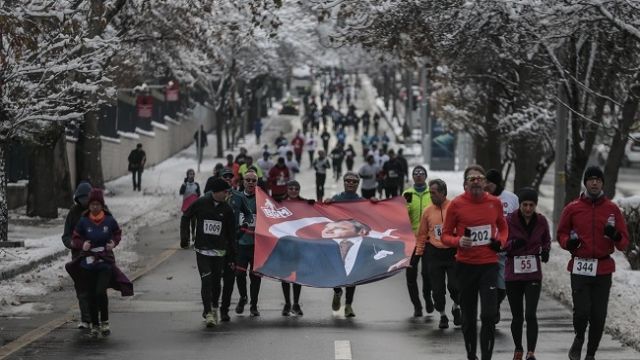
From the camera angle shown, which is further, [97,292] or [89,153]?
[89,153]

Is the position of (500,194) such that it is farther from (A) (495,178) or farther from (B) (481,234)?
(B) (481,234)

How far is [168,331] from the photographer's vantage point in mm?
15469

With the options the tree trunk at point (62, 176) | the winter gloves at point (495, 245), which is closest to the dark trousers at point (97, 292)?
the winter gloves at point (495, 245)

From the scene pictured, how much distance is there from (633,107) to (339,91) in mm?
91254

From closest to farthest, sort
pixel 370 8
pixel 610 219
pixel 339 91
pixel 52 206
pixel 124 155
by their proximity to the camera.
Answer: pixel 610 219 → pixel 370 8 → pixel 52 206 → pixel 124 155 → pixel 339 91

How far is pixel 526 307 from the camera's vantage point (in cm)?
1309

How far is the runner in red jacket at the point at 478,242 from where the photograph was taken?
487 inches

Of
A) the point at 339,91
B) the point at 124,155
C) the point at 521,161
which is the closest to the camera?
the point at 521,161

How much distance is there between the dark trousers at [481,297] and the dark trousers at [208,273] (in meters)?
3.94

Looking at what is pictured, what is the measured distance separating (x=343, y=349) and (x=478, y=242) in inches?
86.4

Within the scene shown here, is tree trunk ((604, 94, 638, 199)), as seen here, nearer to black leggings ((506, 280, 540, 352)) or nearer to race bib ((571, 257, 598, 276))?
race bib ((571, 257, 598, 276))

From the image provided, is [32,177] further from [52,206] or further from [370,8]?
[370,8]

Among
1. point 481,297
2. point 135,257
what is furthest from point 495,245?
point 135,257

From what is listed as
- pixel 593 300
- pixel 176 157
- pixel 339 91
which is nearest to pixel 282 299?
pixel 593 300
